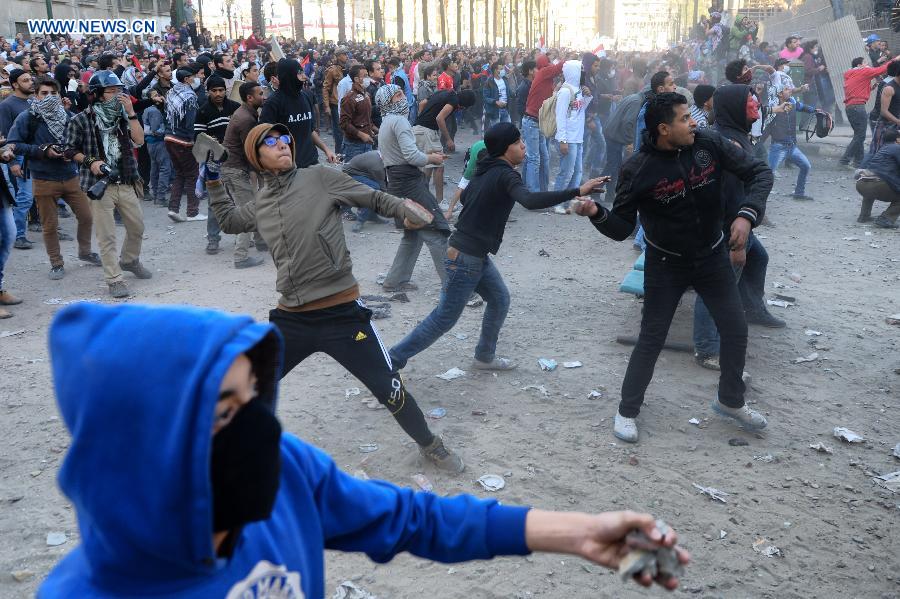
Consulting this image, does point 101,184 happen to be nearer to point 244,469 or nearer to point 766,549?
point 766,549

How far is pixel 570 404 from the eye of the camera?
17.6ft

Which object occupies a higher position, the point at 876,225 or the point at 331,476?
the point at 331,476

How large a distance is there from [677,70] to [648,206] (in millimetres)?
15046

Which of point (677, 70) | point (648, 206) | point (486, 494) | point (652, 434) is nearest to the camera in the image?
point (486, 494)

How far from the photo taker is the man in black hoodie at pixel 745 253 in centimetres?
560

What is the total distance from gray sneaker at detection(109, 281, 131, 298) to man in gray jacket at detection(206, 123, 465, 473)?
14.0 ft

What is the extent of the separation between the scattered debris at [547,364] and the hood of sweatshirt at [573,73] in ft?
20.6

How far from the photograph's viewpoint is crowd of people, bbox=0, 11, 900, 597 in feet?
3.68

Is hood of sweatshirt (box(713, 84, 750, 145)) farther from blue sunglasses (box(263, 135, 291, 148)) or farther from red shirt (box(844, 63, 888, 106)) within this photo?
red shirt (box(844, 63, 888, 106))

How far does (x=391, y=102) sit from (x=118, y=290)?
11.6 ft

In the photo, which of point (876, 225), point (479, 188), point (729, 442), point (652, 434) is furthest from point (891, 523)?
point (876, 225)

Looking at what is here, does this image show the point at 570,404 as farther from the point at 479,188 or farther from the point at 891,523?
the point at 891,523

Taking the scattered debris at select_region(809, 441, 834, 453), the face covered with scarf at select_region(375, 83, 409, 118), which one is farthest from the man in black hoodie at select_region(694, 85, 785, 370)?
the face covered with scarf at select_region(375, 83, 409, 118)

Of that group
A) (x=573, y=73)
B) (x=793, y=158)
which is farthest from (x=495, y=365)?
(x=793, y=158)
